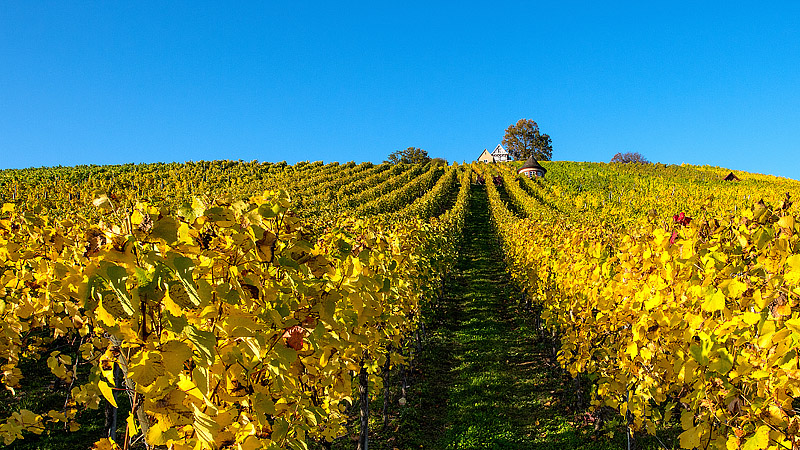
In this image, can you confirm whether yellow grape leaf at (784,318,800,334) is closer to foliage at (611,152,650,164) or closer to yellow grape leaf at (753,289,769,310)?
yellow grape leaf at (753,289,769,310)

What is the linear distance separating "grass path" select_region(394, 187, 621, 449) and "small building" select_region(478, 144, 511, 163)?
80.6 metres

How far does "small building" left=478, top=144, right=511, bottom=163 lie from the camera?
3533 inches

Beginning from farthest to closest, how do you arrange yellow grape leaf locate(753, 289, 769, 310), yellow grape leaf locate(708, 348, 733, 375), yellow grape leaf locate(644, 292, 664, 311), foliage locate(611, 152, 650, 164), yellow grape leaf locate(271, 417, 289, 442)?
foliage locate(611, 152, 650, 164) < yellow grape leaf locate(644, 292, 664, 311) < yellow grape leaf locate(753, 289, 769, 310) < yellow grape leaf locate(708, 348, 733, 375) < yellow grape leaf locate(271, 417, 289, 442)

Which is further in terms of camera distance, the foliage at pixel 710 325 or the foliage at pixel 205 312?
the foliage at pixel 710 325

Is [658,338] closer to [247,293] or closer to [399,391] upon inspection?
[247,293]

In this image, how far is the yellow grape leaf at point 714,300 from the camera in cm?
217

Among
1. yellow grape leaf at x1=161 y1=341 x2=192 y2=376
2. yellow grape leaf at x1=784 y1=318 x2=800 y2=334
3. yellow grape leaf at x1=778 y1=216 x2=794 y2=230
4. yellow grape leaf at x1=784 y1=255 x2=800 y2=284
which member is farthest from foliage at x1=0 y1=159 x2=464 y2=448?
yellow grape leaf at x1=778 y1=216 x2=794 y2=230

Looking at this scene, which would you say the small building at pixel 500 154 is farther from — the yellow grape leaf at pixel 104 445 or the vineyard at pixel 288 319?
the yellow grape leaf at pixel 104 445

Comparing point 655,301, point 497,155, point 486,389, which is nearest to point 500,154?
point 497,155

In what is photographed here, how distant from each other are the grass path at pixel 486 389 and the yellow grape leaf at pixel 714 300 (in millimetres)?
4418

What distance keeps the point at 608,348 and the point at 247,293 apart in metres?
3.91

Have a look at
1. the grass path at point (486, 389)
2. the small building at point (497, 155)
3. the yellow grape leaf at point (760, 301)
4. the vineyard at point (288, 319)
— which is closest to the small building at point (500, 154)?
the small building at point (497, 155)

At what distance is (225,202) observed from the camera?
6.64 ft

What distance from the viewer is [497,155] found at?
91812 millimetres
